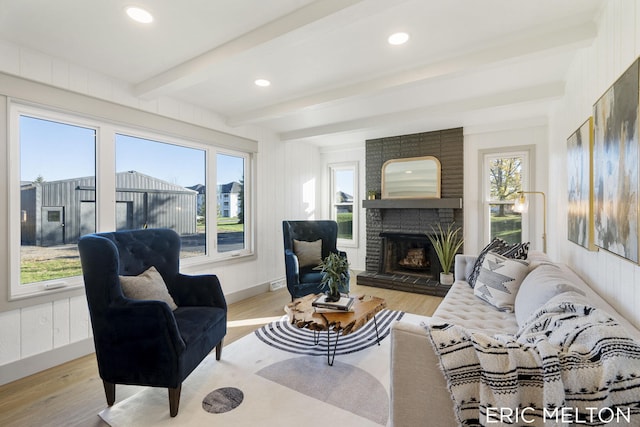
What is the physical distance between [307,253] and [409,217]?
1894 millimetres

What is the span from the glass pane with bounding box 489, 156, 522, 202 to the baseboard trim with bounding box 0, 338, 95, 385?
16.9 feet

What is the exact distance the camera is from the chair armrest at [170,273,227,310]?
7.91 feet

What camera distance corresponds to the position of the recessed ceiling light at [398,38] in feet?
6.81

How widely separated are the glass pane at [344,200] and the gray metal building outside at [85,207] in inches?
118

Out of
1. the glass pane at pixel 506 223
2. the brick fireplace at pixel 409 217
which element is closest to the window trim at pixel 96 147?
the brick fireplace at pixel 409 217

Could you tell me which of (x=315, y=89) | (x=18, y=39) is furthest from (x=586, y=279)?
(x=18, y=39)

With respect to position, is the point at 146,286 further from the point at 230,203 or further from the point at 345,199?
the point at 345,199

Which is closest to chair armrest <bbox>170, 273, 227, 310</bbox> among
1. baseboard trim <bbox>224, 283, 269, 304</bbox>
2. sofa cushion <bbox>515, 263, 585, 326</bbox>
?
baseboard trim <bbox>224, 283, 269, 304</bbox>

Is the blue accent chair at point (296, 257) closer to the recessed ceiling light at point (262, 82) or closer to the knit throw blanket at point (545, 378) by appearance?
the recessed ceiling light at point (262, 82)

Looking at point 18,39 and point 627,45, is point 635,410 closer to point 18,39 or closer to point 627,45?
point 627,45

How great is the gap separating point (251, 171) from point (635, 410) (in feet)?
13.6

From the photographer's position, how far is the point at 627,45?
143cm

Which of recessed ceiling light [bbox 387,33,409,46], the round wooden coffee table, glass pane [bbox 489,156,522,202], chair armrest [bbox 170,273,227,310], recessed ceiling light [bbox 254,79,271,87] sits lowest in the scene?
the round wooden coffee table

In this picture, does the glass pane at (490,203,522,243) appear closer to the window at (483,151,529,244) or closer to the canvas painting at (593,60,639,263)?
the window at (483,151,529,244)
